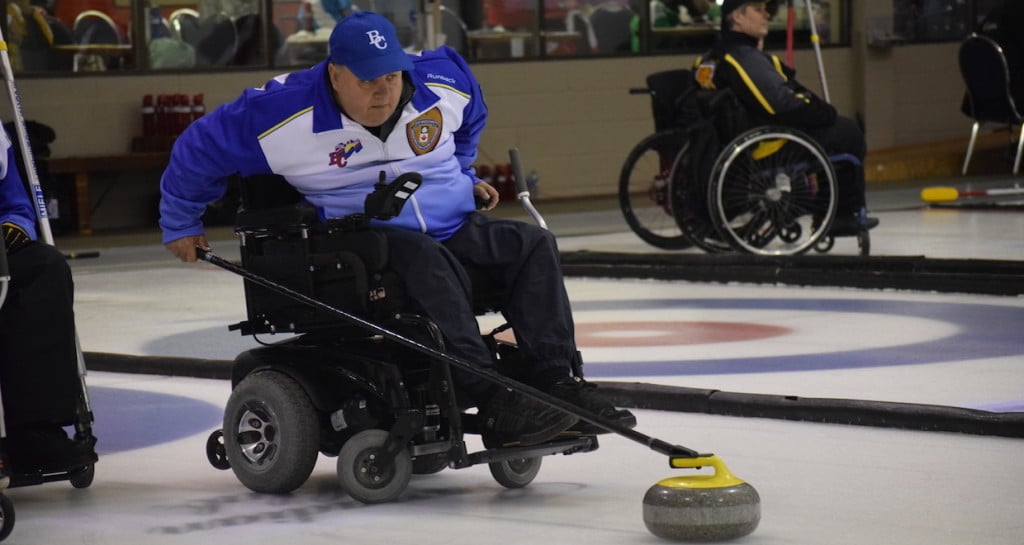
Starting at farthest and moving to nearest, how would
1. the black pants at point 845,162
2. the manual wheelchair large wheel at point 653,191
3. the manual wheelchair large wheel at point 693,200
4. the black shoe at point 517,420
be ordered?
the manual wheelchair large wheel at point 653,191
the manual wheelchair large wheel at point 693,200
the black pants at point 845,162
the black shoe at point 517,420

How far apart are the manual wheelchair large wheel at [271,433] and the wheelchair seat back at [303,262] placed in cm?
14

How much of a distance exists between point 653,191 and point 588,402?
4.74 meters

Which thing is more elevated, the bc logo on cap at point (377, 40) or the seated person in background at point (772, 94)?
the bc logo on cap at point (377, 40)

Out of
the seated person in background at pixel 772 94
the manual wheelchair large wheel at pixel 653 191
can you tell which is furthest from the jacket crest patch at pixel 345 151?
the manual wheelchair large wheel at pixel 653 191

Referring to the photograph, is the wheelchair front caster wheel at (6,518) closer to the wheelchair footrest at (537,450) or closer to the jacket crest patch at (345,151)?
the wheelchair footrest at (537,450)

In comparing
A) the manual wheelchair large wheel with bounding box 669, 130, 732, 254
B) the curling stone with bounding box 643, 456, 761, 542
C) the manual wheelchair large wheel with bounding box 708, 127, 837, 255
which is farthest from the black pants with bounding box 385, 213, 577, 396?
the manual wheelchair large wheel with bounding box 669, 130, 732, 254

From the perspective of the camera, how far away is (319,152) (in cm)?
356

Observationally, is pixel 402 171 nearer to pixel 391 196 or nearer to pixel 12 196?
pixel 391 196

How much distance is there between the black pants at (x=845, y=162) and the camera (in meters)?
7.47

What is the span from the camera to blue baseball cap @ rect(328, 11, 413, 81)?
346 centimetres

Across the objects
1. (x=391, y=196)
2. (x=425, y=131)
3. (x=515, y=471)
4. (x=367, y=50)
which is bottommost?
(x=515, y=471)

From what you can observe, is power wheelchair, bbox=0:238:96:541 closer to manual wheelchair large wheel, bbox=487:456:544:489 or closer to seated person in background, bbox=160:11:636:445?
seated person in background, bbox=160:11:636:445

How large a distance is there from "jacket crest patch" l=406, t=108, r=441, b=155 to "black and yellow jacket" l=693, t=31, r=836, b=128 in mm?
3894

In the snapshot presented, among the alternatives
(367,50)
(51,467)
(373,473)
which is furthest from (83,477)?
(367,50)
